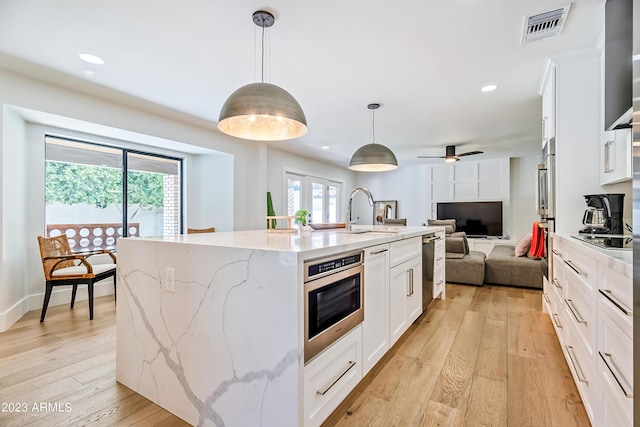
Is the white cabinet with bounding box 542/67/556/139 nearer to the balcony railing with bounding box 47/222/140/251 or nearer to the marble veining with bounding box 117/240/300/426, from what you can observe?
the marble veining with bounding box 117/240/300/426

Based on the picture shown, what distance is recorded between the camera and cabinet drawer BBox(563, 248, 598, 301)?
147cm

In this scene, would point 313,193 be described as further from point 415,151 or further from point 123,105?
point 123,105

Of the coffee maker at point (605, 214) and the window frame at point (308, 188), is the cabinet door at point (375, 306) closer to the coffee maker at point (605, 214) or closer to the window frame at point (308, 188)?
the coffee maker at point (605, 214)

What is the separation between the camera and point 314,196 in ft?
24.6

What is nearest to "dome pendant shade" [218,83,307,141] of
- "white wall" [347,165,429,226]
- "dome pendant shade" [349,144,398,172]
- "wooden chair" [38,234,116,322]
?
"dome pendant shade" [349,144,398,172]

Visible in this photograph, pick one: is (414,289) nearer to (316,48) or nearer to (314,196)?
(316,48)

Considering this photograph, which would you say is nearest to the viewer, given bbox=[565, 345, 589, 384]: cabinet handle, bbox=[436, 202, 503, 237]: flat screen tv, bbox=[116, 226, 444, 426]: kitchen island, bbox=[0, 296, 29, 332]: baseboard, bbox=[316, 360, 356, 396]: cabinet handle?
bbox=[116, 226, 444, 426]: kitchen island

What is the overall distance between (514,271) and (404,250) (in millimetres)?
2802

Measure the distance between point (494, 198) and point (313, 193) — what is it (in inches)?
167

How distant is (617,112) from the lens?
1.79 metres

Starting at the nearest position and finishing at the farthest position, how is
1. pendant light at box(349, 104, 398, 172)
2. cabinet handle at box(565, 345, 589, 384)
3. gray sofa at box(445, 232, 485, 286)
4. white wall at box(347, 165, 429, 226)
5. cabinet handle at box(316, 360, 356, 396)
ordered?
1. cabinet handle at box(316, 360, 356, 396)
2. cabinet handle at box(565, 345, 589, 384)
3. pendant light at box(349, 104, 398, 172)
4. gray sofa at box(445, 232, 485, 286)
5. white wall at box(347, 165, 429, 226)

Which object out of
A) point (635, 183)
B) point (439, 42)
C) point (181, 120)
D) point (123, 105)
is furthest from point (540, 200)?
point (123, 105)

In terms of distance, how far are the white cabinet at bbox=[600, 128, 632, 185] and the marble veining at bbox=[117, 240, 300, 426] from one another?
235cm

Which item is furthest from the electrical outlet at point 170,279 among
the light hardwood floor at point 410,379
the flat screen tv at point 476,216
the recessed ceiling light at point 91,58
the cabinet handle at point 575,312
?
the flat screen tv at point 476,216
